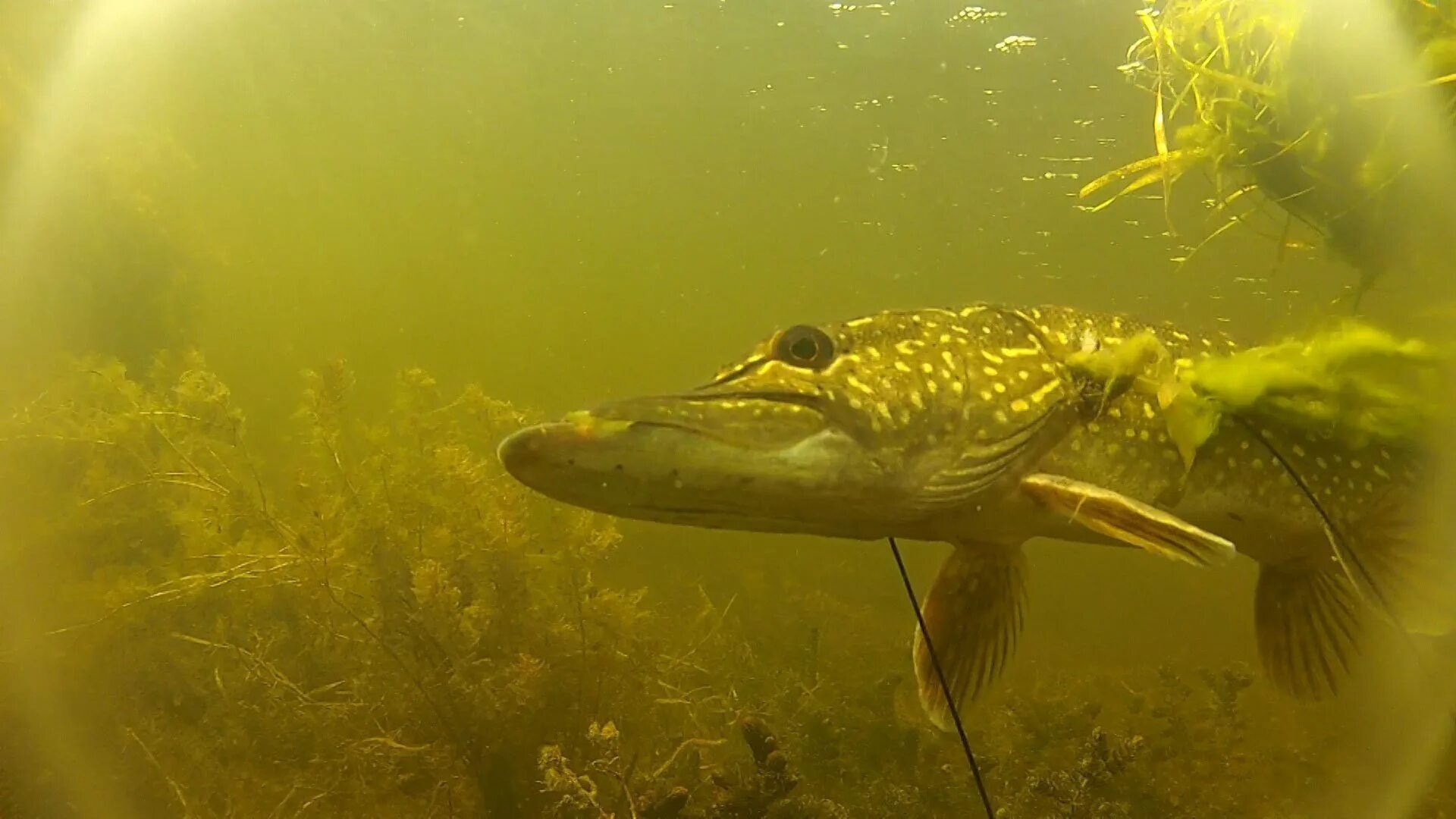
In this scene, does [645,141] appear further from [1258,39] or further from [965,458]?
[965,458]

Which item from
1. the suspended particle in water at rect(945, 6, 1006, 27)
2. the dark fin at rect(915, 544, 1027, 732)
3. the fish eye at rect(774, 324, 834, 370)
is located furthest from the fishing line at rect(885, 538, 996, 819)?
the suspended particle in water at rect(945, 6, 1006, 27)

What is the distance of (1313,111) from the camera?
109 inches

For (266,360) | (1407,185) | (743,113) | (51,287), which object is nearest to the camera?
(1407,185)

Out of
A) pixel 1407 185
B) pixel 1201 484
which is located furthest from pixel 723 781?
pixel 1407 185

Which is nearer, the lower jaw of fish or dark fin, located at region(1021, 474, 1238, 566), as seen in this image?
the lower jaw of fish

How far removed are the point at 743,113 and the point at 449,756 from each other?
19.3 metres

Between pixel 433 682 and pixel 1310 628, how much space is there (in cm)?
355

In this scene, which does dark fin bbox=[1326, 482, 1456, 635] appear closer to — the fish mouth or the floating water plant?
the floating water plant

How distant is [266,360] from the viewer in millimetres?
16203

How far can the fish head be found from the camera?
131 cm

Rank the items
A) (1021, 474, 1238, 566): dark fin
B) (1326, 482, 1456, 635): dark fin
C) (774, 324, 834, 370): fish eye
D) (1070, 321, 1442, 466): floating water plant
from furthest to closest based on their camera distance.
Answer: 1. (1326, 482, 1456, 635): dark fin
2. (1070, 321, 1442, 466): floating water plant
3. (774, 324, 834, 370): fish eye
4. (1021, 474, 1238, 566): dark fin

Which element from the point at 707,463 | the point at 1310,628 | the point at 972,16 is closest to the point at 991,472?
the point at 707,463

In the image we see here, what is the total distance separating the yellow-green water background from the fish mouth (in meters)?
1.21

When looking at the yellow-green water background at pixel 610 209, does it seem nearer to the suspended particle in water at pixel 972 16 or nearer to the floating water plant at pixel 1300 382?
the suspended particle in water at pixel 972 16
